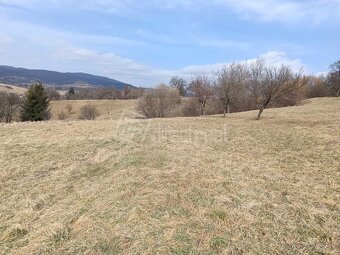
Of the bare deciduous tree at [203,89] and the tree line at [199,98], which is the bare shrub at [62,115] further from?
the bare deciduous tree at [203,89]

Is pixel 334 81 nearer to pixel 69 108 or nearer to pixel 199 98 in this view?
pixel 199 98

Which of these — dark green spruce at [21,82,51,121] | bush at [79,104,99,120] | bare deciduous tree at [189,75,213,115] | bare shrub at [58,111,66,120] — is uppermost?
bare deciduous tree at [189,75,213,115]

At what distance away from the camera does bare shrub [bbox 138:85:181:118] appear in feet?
199

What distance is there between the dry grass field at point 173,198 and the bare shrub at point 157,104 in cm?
4603

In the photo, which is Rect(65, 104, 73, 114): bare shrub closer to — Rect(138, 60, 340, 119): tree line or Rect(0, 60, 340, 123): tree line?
Rect(0, 60, 340, 123): tree line

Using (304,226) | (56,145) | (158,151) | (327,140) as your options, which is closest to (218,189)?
(304,226)

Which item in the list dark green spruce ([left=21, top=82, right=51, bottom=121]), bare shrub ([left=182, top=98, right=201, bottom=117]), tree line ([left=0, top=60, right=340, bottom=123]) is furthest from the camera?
bare shrub ([left=182, top=98, right=201, bottom=117])

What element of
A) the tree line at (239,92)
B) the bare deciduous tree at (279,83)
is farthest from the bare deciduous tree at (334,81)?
the bare deciduous tree at (279,83)

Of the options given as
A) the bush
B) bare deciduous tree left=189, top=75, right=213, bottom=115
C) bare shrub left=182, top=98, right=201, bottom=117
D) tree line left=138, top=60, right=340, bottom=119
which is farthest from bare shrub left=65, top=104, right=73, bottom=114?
bare deciduous tree left=189, top=75, right=213, bottom=115

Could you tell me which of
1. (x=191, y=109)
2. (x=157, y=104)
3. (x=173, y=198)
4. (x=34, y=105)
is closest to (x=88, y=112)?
(x=157, y=104)

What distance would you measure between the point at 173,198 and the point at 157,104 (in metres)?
54.0

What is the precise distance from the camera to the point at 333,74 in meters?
66.6

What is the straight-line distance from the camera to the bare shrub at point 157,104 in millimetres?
60562

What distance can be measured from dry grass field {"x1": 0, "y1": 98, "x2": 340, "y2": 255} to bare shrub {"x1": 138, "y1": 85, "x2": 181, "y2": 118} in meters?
46.0
